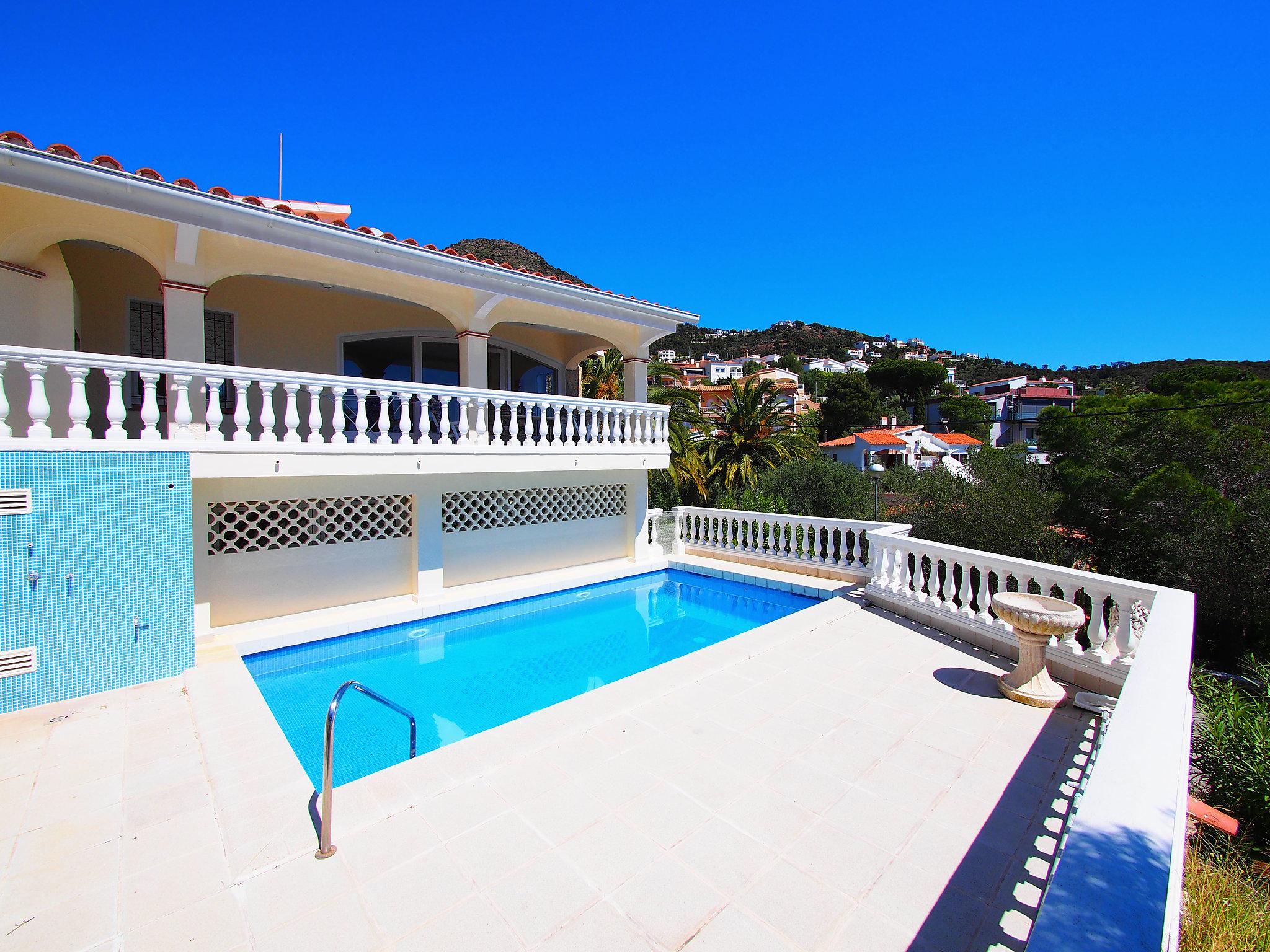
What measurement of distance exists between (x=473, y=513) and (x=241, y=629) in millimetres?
3768

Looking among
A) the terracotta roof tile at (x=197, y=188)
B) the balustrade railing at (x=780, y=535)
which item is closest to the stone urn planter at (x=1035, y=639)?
the balustrade railing at (x=780, y=535)

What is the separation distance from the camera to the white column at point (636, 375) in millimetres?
12547

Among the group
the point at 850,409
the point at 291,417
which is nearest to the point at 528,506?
the point at 291,417

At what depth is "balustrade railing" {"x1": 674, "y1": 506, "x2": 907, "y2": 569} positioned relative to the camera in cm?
1048

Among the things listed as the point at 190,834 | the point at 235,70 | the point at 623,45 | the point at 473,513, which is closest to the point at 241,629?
A: the point at 473,513

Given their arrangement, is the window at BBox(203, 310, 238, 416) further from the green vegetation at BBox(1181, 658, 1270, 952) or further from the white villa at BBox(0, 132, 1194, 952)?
the green vegetation at BBox(1181, 658, 1270, 952)

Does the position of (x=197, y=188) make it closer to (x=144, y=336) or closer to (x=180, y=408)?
(x=180, y=408)

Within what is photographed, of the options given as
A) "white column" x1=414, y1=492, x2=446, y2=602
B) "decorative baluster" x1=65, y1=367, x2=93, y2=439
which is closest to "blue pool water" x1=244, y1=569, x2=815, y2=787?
"white column" x1=414, y1=492, x2=446, y2=602

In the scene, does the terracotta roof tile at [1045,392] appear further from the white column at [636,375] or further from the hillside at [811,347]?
the white column at [636,375]

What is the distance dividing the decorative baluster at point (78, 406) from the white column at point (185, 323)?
3.91ft

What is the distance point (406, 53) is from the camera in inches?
460

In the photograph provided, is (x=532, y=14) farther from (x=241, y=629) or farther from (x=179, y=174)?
(x=241, y=629)

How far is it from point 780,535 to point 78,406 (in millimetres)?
10477

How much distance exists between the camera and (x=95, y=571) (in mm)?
5543
